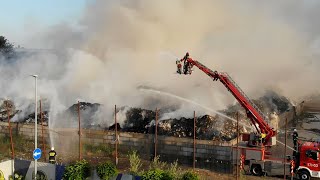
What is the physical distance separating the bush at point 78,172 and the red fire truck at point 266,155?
6515 millimetres

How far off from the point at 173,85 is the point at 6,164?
1585 centimetres

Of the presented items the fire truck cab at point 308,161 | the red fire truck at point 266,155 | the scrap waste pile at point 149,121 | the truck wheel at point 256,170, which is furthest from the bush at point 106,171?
the fire truck cab at point 308,161

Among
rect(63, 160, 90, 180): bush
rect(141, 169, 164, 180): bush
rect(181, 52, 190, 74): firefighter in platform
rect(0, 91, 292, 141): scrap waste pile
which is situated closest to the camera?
rect(141, 169, 164, 180): bush

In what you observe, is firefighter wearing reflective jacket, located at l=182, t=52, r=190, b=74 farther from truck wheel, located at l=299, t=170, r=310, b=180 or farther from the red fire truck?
truck wheel, located at l=299, t=170, r=310, b=180

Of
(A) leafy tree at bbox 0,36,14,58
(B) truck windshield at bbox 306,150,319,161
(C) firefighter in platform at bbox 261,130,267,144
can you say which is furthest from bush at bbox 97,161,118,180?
(A) leafy tree at bbox 0,36,14,58

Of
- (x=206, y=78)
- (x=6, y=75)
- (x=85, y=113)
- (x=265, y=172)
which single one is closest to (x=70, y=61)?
(x=6, y=75)

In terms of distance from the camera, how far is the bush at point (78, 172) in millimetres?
16016

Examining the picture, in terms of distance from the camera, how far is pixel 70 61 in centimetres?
3478

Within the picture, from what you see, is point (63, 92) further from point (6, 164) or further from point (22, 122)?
point (6, 164)

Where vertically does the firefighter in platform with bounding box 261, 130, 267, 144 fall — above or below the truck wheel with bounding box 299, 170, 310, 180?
above

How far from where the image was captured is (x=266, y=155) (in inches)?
747

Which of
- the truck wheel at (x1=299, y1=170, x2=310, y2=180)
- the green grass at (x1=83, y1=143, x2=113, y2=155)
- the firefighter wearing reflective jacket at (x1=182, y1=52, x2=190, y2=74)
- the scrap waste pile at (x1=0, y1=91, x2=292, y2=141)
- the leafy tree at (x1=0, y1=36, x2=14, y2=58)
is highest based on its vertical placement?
the leafy tree at (x1=0, y1=36, x2=14, y2=58)

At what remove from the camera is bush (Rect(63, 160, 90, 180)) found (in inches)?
631

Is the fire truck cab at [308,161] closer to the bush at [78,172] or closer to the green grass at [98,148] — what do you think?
the bush at [78,172]
